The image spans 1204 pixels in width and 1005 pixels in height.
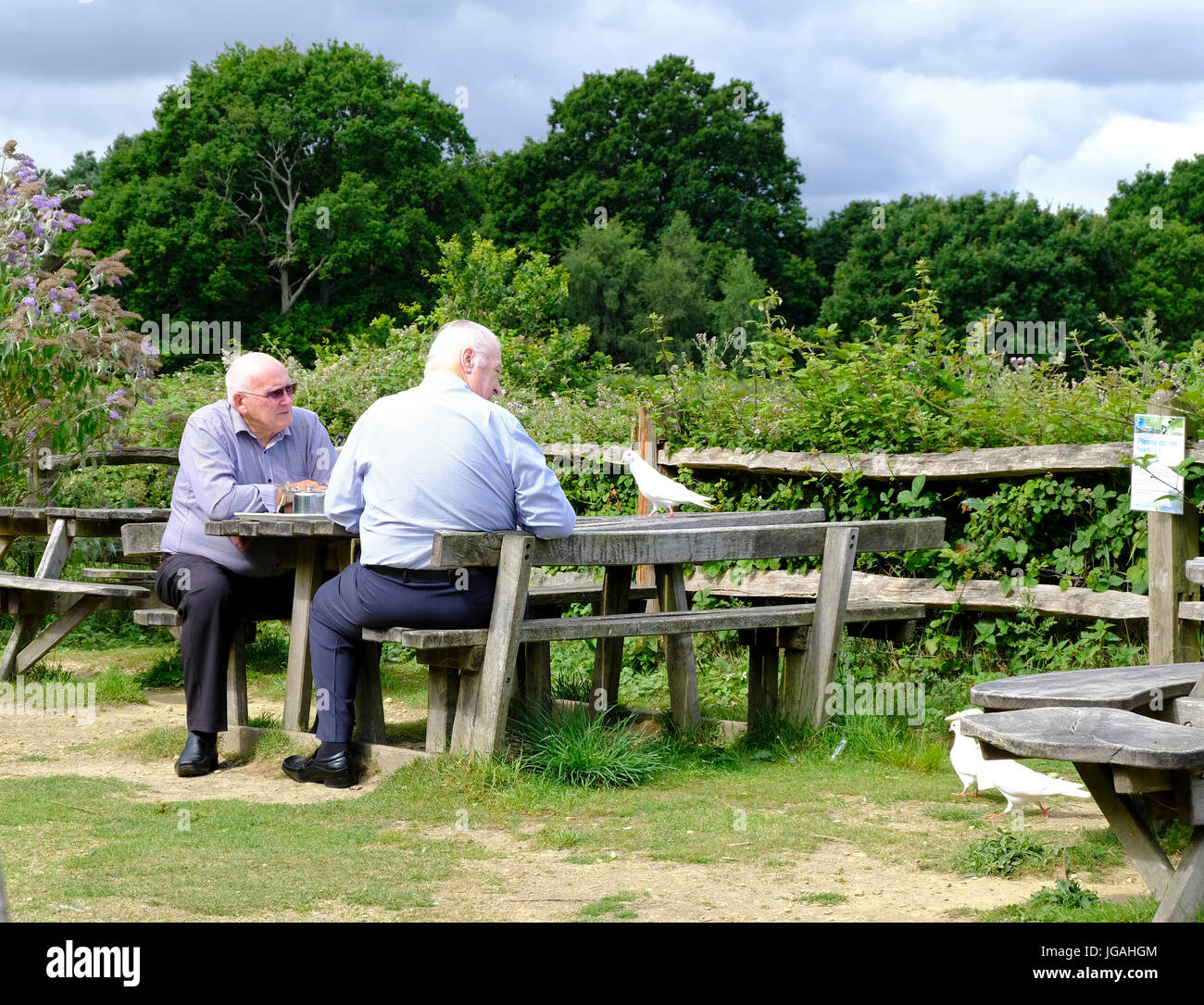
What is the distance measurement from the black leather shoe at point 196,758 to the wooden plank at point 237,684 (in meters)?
0.43

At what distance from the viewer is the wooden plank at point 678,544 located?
199 inches

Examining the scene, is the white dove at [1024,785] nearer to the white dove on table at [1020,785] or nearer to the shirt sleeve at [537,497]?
the white dove on table at [1020,785]

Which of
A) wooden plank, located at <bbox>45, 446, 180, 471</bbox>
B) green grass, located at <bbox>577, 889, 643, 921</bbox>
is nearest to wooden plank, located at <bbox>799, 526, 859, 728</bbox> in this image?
green grass, located at <bbox>577, 889, 643, 921</bbox>

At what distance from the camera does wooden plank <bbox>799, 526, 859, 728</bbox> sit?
6.04 meters

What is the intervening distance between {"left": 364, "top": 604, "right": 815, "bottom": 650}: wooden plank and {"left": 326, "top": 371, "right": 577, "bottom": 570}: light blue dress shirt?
12.8 inches

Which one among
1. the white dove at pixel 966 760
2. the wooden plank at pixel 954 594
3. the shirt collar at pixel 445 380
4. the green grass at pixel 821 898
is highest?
the shirt collar at pixel 445 380

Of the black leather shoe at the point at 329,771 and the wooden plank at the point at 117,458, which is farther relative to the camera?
the wooden plank at the point at 117,458

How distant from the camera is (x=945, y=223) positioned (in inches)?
1668

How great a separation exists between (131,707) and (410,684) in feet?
5.33

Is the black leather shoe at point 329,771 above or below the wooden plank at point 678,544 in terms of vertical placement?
below

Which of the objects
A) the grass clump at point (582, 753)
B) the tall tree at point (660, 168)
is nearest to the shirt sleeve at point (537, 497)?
the grass clump at point (582, 753)

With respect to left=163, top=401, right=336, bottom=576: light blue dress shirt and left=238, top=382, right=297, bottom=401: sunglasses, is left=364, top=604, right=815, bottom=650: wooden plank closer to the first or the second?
left=163, top=401, right=336, bottom=576: light blue dress shirt

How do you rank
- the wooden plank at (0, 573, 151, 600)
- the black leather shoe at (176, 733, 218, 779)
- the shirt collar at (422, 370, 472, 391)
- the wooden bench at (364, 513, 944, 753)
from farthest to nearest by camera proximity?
the wooden plank at (0, 573, 151, 600) → the black leather shoe at (176, 733, 218, 779) → the shirt collar at (422, 370, 472, 391) → the wooden bench at (364, 513, 944, 753)
